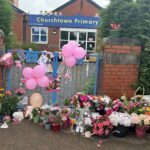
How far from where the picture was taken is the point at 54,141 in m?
4.23

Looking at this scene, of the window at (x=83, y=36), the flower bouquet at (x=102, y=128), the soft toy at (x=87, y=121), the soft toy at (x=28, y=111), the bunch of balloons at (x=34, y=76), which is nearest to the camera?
the flower bouquet at (x=102, y=128)

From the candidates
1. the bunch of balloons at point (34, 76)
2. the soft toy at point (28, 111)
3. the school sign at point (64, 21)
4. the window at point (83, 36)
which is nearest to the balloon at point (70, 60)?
the bunch of balloons at point (34, 76)

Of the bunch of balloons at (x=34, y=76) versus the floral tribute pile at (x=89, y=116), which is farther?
the bunch of balloons at (x=34, y=76)

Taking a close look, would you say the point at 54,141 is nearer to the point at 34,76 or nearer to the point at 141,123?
the point at 34,76

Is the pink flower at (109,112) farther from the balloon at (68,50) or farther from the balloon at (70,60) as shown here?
the balloon at (68,50)

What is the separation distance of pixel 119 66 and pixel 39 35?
17208mm

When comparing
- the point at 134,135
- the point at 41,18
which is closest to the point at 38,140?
the point at 134,135

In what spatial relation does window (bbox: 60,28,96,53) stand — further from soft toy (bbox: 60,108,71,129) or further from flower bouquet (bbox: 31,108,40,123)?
soft toy (bbox: 60,108,71,129)

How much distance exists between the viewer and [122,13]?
240 inches

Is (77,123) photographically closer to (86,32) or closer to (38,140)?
(38,140)

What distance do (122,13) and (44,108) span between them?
2884 mm

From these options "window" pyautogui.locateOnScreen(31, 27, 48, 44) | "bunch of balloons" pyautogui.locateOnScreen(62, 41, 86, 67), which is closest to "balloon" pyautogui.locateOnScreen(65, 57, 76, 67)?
"bunch of balloons" pyautogui.locateOnScreen(62, 41, 86, 67)

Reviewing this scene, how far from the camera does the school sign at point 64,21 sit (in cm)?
2112

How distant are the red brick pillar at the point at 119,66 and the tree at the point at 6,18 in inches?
116
